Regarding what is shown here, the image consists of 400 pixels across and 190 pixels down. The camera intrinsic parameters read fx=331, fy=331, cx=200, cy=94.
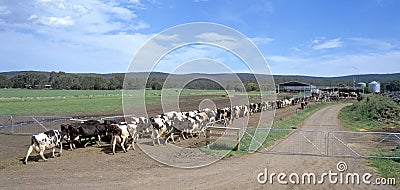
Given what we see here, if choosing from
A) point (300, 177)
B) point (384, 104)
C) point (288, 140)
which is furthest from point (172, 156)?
point (384, 104)

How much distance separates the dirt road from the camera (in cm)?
867

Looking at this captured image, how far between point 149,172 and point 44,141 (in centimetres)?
439

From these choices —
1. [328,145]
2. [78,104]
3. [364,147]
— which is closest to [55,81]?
[78,104]

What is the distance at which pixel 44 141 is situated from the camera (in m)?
11.7

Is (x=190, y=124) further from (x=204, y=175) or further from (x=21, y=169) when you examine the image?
(x=21, y=169)

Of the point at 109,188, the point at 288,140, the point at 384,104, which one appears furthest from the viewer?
the point at 384,104

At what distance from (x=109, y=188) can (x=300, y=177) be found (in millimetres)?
5293

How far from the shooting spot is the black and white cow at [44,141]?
1140 centimetres

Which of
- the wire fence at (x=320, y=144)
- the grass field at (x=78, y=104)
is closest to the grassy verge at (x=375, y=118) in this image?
the wire fence at (x=320, y=144)

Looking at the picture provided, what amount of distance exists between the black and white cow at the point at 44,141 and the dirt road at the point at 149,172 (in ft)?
1.66

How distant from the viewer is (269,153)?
42.3 ft

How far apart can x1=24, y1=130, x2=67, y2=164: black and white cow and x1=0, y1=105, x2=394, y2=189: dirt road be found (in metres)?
0.50

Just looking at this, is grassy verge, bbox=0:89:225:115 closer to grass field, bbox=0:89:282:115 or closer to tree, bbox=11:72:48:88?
grass field, bbox=0:89:282:115

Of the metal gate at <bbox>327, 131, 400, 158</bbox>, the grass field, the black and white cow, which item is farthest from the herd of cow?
the metal gate at <bbox>327, 131, 400, 158</bbox>
